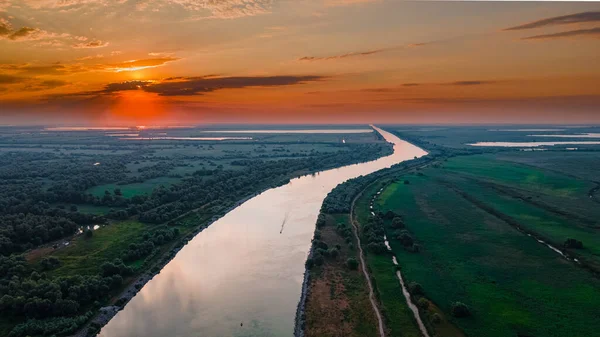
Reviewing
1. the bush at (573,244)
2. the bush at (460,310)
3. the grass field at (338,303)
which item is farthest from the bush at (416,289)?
the bush at (573,244)

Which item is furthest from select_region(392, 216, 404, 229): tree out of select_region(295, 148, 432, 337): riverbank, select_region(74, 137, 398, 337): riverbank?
select_region(74, 137, 398, 337): riverbank

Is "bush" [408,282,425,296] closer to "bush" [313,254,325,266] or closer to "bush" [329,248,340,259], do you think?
"bush" [313,254,325,266]

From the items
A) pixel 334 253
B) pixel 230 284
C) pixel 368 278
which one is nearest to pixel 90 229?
pixel 230 284

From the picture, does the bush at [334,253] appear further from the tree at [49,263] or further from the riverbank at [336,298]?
the tree at [49,263]

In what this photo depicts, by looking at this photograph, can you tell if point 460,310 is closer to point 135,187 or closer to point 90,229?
point 90,229

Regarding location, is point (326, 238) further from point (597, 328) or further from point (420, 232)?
point (597, 328)

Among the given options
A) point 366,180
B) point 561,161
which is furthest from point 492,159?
point 366,180
